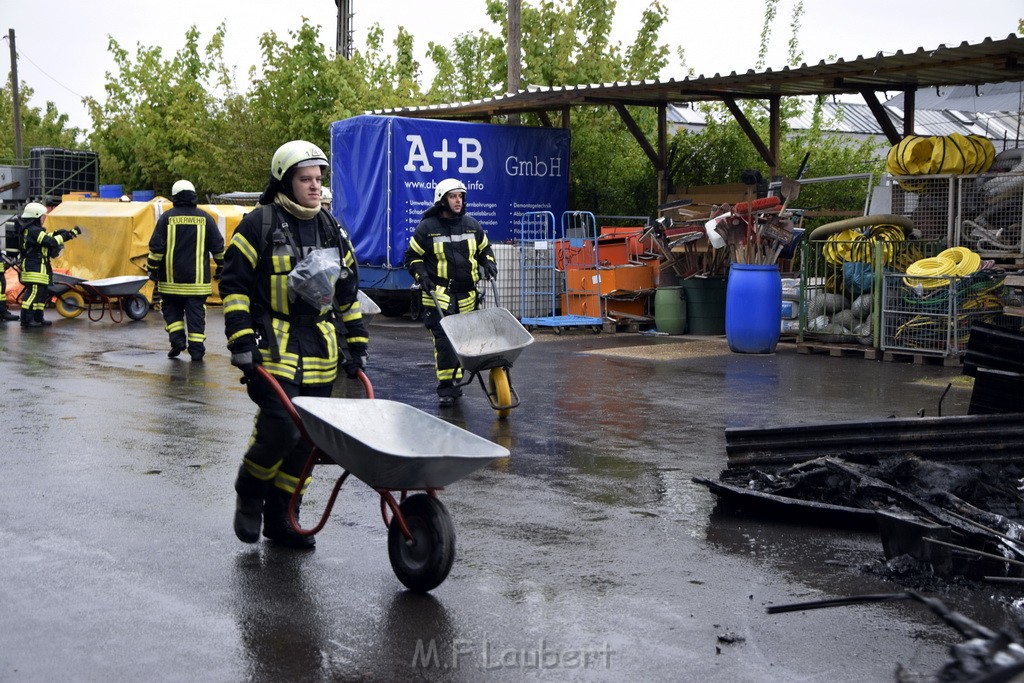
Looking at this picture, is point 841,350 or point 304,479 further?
point 841,350

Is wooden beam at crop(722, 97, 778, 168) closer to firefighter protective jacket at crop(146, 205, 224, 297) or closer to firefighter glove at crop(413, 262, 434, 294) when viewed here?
firefighter protective jacket at crop(146, 205, 224, 297)

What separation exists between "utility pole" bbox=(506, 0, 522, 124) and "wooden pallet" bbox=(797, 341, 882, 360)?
9.28 meters

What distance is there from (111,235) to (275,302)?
60.8 feet

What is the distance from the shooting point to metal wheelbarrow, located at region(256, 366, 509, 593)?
15.4 feet

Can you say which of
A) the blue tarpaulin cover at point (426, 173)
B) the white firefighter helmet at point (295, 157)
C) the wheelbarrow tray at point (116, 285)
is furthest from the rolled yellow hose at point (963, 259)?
the wheelbarrow tray at point (116, 285)

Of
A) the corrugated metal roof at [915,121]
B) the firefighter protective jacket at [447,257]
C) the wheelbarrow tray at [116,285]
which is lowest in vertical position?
the wheelbarrow tray at [116,285]

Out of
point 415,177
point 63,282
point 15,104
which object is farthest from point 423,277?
point 15,104

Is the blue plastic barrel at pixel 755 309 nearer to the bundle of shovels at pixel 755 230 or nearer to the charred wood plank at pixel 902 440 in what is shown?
the bundle of shovels at pixel 755 230

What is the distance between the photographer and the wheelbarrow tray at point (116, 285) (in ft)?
64.1

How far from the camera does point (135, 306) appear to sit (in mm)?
20391

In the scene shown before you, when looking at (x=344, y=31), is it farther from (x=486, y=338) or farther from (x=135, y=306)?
(x=486, y=338)

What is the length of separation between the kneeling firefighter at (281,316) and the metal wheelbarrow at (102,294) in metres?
14.7

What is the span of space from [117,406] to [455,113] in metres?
12.5

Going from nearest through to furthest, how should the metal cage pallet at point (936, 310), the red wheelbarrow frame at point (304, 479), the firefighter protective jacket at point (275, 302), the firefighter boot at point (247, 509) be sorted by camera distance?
the red wheelbarrow frame at point (304, 479), the firefighter protective jacket at point (275, 302), the firefighter boot at point (247, 509), the metal cage pallet at point (936, 310)
